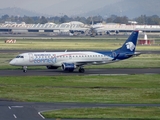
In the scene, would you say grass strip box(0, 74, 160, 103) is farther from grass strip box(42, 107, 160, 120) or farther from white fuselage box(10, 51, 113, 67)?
white fuselage box(10, 51, 113, 67)

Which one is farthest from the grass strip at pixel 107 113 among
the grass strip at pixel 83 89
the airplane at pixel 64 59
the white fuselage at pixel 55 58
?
the white fuselage at pixel 55 58

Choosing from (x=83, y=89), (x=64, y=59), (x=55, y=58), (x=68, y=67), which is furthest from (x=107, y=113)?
(x=64, y=59)

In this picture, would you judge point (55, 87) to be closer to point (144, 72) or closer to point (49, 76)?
point (49, 76)

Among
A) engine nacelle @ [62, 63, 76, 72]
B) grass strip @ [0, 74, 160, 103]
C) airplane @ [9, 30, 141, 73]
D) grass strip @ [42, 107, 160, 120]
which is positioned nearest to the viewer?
grass strip @ [42, 107, 160, 120]

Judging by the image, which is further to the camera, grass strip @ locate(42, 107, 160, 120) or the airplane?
the airplane

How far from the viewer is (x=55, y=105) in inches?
1800

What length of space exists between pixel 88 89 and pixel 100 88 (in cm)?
151

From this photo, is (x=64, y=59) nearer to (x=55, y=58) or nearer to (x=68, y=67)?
(x=55, y=58)

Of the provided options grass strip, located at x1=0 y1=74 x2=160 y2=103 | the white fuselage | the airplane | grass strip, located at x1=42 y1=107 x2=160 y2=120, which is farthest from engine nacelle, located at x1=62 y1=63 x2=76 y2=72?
grass strip, located at x1=42 y1=107 x2=160 y2=120

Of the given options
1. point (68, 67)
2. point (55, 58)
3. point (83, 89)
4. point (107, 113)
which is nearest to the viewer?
point (107, 113)

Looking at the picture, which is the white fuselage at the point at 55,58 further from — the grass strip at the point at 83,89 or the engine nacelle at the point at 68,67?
the grass strip at the point at 83,89

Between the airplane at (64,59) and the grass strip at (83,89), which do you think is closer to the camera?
the grass strip at (83,89)

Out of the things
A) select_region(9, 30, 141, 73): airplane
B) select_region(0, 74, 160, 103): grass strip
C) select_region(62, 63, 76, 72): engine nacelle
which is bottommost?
select_region(0, 74, 160, 103): grass strip

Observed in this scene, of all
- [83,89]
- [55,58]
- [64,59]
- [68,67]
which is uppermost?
[55,58]
